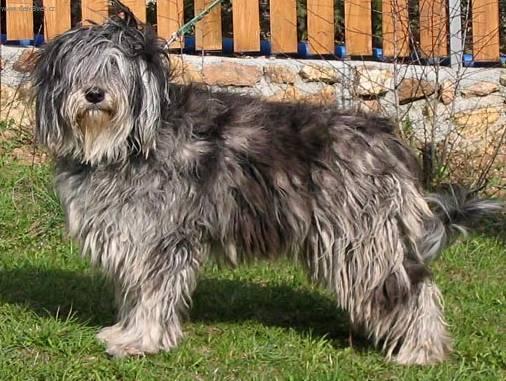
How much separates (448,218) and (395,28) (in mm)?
3358

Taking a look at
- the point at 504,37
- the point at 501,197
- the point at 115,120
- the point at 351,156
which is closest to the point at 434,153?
the point at 501,197

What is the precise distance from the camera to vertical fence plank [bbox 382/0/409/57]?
27.1 ft

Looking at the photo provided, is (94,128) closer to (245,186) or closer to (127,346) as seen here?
(245,186)

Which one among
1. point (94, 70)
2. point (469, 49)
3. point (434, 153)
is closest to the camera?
point (94, 70)

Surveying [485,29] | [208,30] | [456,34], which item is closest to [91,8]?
[208,30]

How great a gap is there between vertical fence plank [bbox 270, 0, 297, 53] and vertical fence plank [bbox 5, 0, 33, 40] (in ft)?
6.69

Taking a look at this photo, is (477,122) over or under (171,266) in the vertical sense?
over

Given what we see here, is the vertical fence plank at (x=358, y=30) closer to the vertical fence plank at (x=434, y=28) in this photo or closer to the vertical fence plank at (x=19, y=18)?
the vertical fence plank at (x=434, y=28)

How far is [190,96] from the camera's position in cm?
530

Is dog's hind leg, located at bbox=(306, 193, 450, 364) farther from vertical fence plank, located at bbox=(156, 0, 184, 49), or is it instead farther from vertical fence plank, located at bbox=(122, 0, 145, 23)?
vertical fence plank, located at bbox=(122, 0, 145, 23)

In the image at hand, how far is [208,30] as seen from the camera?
8.66m

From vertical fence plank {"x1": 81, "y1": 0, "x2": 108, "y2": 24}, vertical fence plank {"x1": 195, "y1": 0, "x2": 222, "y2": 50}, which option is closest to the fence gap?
vertical fence plank {"x1": 195, "y1": 0, "x2": 222, "y2": 50}

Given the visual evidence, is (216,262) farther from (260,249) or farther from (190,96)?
(190,96)

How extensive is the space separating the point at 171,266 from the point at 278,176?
2.22 ft
